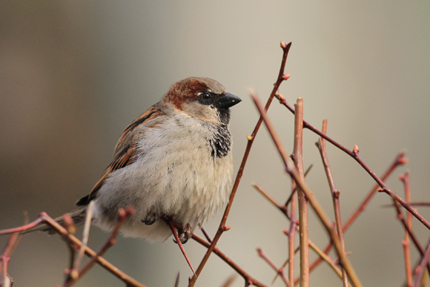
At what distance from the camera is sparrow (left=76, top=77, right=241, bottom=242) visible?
1614 mm

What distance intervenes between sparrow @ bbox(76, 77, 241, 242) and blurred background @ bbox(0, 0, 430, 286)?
6.58ft

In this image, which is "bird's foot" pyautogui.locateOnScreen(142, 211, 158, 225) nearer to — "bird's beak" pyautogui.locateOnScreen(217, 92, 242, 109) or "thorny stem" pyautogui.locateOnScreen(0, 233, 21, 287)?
"bird's beak" pyautogui.locateOnScreen(217, 92, 242, 109)

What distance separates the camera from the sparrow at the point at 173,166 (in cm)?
161

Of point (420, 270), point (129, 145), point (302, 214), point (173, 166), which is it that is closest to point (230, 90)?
point (129, 145)

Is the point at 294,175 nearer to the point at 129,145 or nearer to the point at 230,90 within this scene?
the point at 129,145

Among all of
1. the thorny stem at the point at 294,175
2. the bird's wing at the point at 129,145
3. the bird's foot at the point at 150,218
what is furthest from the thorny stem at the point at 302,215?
the bird's wing at the point at 129,145

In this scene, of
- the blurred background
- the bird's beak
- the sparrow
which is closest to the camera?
the sparrow

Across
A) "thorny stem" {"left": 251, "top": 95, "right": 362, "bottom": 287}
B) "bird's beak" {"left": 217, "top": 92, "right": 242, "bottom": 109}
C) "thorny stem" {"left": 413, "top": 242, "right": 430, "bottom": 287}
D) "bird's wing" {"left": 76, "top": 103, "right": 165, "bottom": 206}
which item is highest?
"thorny stem" {"left": 251, "top": 95, "right": 362, "bottom": 287}

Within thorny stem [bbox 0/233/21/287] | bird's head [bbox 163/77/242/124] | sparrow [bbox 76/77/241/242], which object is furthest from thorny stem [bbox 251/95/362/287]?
bird's head [bbox 163/77/242/124]

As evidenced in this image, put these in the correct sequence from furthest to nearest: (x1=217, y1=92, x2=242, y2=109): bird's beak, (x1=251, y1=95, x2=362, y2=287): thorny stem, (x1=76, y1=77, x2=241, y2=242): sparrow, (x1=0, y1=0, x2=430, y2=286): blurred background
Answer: (x1=0, y1=0, x2=430, y2=286): blurred background, (x1=217, y1=92, x2=242, y2=109): bird's beak, (x1=76, y1=77, x2=241, y2=242): sparrow, (x1=251, y1=95, x2=362, y2=287): thorny stem

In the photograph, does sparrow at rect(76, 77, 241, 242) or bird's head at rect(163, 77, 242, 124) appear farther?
bird's head at rect(163, 77, 242, 124)

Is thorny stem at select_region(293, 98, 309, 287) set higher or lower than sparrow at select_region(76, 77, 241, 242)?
higher

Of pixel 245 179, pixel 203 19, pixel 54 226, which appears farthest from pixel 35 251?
pixel 54 226

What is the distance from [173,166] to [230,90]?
247cm
